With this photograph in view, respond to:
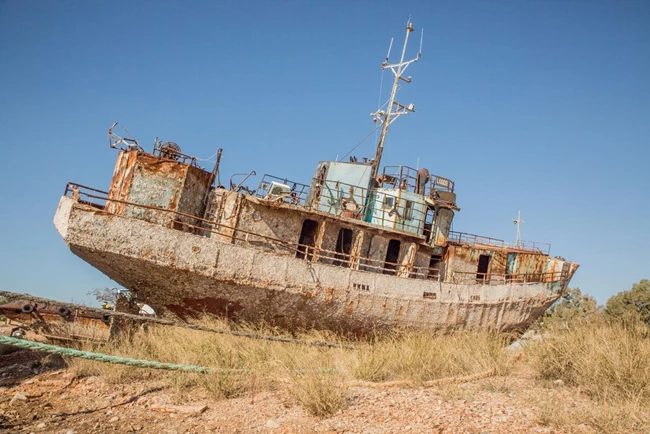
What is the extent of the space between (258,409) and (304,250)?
28.3ft

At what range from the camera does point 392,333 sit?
41.2 feet

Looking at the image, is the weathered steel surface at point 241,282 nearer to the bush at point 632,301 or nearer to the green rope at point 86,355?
the green rope at point 86,355

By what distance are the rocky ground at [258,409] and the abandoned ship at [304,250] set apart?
4.01 metres

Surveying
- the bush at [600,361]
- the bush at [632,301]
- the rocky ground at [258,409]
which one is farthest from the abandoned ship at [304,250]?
the bush at [632,301]

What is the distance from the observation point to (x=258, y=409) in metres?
5.34

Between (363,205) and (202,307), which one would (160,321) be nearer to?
(202,307)

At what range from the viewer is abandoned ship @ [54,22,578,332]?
401 inches

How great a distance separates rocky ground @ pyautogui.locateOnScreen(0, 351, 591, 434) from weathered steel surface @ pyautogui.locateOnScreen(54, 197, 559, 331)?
385 cm

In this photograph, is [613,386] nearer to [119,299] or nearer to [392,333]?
[392,333]

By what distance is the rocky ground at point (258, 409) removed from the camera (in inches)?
180

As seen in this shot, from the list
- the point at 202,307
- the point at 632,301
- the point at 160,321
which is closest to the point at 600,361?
the point at 160,321

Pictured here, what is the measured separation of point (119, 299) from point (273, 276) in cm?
377

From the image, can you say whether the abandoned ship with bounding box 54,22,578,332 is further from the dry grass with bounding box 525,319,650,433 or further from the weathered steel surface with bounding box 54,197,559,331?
the dry grass with bounding box 525,319,650,433

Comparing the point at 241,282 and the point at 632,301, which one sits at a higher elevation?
the point at 632,301
